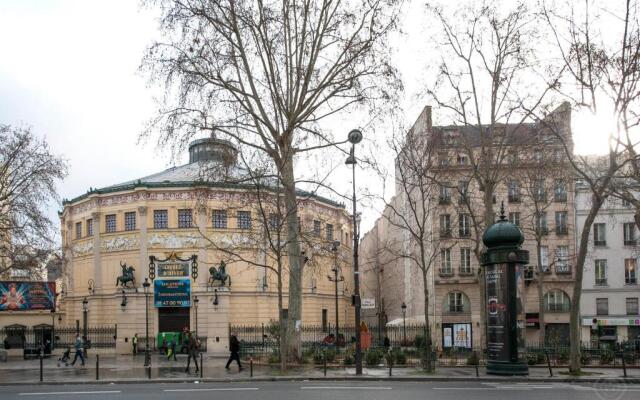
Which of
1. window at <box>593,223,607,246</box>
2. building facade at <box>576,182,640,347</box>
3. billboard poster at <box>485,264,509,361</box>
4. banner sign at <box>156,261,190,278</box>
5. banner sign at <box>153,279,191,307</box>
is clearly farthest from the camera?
window at <box>593,223,607,246</box>

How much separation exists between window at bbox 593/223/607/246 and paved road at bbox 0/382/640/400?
35.6 meters

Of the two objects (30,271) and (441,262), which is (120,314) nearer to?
(30,271)

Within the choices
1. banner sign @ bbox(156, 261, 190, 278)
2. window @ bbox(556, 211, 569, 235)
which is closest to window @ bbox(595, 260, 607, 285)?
window @ bbox(556, 211, 569, 235)

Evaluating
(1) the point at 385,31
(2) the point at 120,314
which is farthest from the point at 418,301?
(1) the point at 385,31

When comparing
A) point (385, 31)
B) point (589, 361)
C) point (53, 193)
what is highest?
point (385, 31)

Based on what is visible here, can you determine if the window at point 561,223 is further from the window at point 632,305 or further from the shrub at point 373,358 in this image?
the shrub at point 373,358

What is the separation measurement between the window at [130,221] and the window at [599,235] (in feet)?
119

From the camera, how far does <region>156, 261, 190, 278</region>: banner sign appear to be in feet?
164

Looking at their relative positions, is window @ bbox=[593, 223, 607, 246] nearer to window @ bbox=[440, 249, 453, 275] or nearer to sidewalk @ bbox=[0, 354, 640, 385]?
window @ bbox=[440, 249, 453, 275]

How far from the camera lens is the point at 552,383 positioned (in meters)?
22.0

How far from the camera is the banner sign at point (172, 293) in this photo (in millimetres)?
49656

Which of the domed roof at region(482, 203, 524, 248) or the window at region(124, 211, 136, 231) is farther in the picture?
the window at region(124, 211, 136, 231)

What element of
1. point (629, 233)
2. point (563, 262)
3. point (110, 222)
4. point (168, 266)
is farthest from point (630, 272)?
point (110, 222)

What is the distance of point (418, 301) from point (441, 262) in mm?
5267
